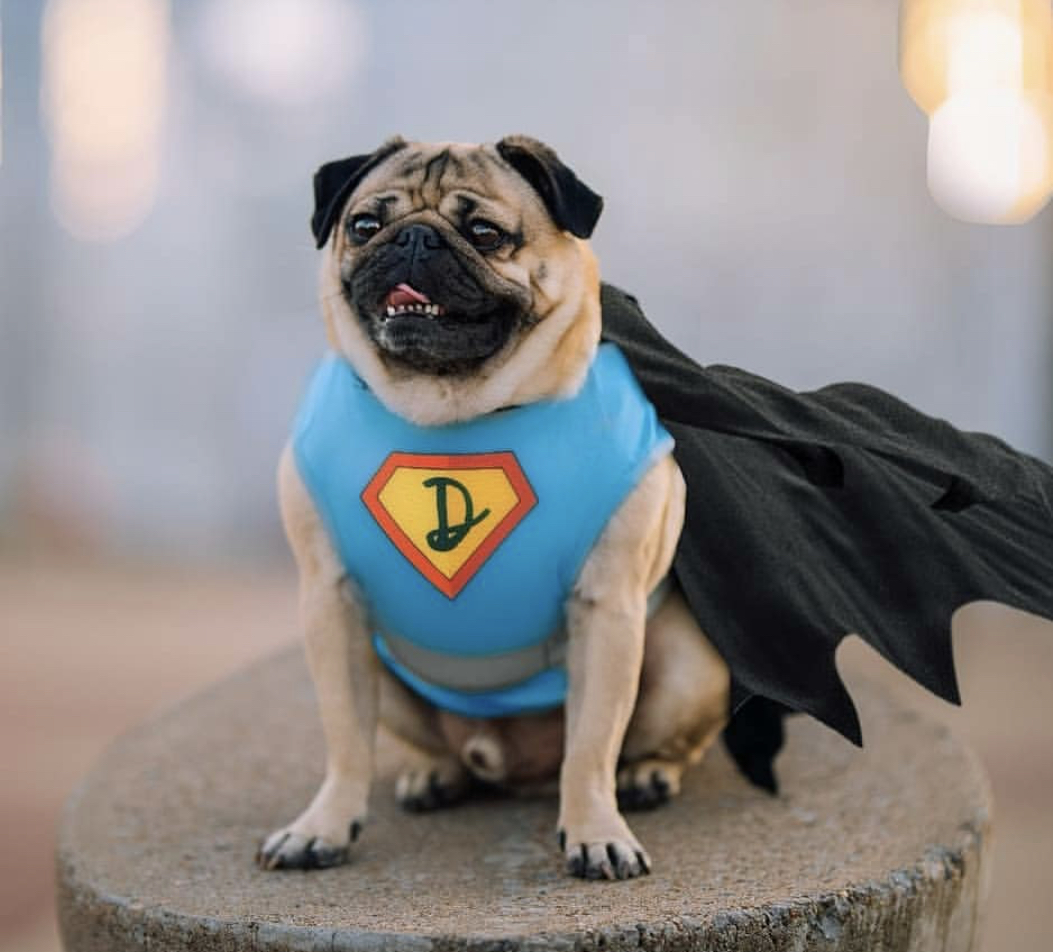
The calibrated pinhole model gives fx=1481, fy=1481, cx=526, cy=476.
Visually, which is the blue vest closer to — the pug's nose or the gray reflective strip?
the gray reflective strip

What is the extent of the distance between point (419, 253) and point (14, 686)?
10.6 feet

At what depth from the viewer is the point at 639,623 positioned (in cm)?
154

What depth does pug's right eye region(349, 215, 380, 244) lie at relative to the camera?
1.45m

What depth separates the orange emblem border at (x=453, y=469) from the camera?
1479mm

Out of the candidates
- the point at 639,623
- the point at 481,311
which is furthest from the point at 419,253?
the point at 639,623

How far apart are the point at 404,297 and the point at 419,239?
0.06 meters

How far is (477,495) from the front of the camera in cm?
149

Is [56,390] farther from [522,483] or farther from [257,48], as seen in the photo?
[522,483]

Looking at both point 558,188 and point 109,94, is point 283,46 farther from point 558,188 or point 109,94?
point 558,188

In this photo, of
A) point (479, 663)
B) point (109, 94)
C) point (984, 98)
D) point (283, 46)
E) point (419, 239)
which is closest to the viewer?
point (419, 239)

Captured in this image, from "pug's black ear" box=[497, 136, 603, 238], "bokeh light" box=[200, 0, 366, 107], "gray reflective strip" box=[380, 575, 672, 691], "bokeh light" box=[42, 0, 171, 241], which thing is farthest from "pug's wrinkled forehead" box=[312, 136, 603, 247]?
"bokeh light" box=[42, 0, 171, 241]

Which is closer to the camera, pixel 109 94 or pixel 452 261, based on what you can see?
pixel 452 261

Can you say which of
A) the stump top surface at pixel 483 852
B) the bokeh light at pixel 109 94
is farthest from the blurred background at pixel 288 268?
the stump top surface at pixel 483 852

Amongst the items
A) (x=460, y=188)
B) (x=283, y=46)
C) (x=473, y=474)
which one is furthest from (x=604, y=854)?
(x=283, y=46)
